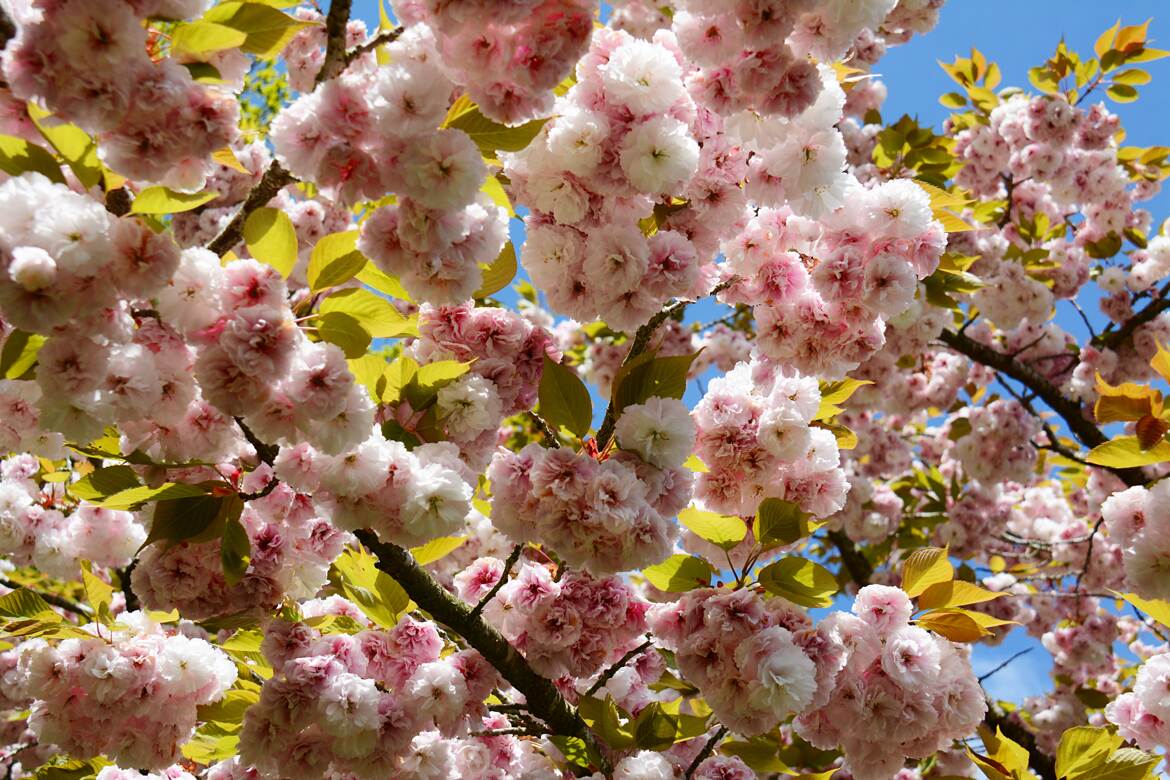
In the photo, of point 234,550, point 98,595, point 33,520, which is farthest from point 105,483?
point 33,520

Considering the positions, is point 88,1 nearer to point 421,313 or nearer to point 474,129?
point 474,129

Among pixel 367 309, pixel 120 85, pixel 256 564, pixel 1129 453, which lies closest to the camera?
pixel 120 85

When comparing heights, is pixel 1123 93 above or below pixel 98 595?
above

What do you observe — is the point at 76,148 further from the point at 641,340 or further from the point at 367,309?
the point at 641,340

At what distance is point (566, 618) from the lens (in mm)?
2221

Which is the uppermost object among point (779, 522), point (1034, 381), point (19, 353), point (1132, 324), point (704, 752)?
point (1132, 324)

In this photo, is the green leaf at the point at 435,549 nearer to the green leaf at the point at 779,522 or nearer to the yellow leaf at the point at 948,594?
the green leaf at the point at 779,522

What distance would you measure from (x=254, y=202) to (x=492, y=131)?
0.62 metres

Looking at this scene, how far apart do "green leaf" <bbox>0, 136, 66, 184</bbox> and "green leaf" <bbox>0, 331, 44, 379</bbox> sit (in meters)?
0.28

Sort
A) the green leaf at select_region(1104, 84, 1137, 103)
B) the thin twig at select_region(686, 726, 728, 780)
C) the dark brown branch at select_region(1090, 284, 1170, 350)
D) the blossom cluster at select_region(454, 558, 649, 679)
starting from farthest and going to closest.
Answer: the dark brown branch at select_region(1090, 284, 1170, 350)
the green leaf at select_region(1104, 84, 1137, 103)
the thin twig at select_region(686, 726, 728, 780)
the blossom cluster at select_region(454, 558, 649, 679)

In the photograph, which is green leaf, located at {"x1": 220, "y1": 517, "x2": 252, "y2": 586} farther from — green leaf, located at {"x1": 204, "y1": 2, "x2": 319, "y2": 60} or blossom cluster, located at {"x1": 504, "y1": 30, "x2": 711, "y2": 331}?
green leaf, located at {"x1": 204, "y1": 2, "x2": 319, "y2": 60}

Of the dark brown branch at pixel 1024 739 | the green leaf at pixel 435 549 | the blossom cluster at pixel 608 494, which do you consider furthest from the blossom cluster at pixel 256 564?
the dark brown branch at pixel 1024 739

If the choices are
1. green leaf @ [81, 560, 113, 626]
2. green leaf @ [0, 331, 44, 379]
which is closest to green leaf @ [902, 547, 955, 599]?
green leaf @ [0, 331, 44, 379]

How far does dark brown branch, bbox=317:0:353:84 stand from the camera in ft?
5.46
